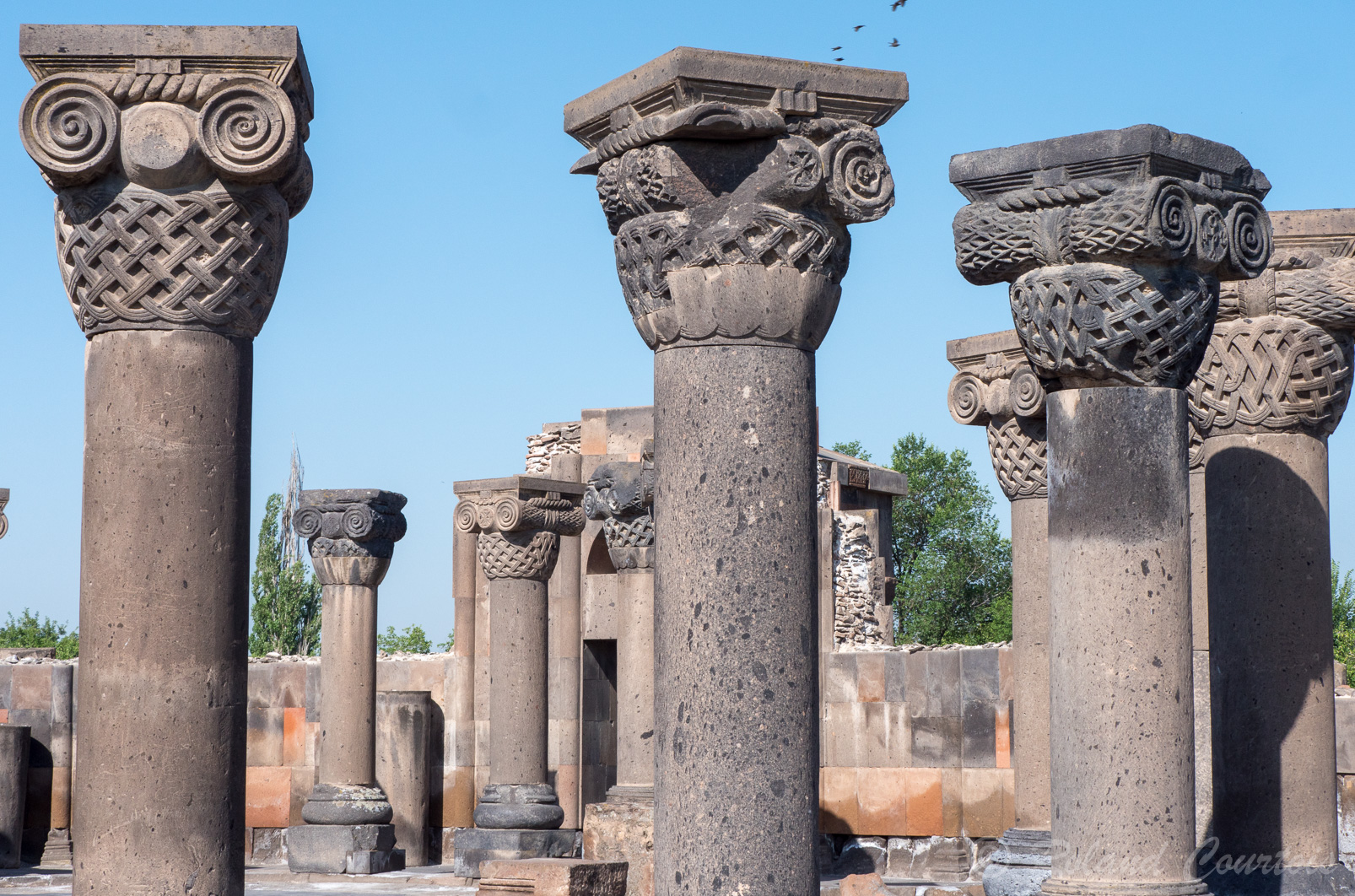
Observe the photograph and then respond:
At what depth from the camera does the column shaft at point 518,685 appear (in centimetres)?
1514

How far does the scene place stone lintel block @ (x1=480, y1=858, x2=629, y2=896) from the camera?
11.1 m

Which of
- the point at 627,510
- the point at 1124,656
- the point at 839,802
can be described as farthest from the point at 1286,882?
the point at 839,802

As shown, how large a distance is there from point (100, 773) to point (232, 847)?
468 mm

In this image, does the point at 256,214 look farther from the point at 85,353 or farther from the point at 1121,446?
the point at 1121,446

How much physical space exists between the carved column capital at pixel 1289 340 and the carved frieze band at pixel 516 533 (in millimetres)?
8364

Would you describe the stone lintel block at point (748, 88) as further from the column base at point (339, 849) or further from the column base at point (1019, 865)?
the column base at point (339, 849)

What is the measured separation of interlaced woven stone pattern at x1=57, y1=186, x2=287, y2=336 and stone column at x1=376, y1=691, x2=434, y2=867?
13.0m

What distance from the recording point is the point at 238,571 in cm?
520

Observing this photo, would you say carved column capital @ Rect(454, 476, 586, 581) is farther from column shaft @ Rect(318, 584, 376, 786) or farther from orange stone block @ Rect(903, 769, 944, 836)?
orange stone block @ Rect(903, 769, 944, 836)

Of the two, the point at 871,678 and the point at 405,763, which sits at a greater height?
the point at 871,678

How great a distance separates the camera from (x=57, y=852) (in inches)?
663

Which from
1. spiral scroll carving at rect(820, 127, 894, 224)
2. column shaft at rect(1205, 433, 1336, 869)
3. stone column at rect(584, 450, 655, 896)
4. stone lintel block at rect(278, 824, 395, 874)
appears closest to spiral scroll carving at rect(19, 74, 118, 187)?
spiral scroll carving at rect(820, 127, 894, 224)

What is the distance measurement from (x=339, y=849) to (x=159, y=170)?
1129 centimetres

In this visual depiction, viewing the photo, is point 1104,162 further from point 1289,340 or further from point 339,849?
point 339,849
